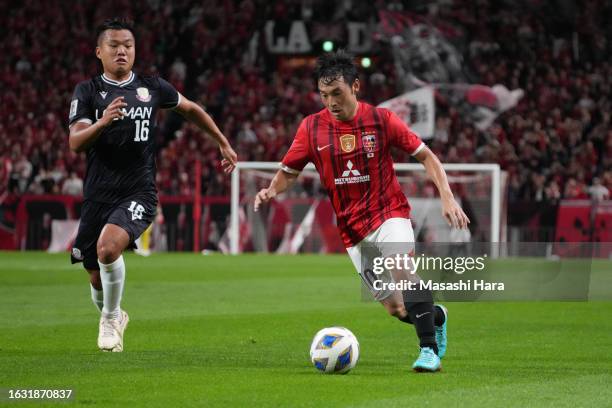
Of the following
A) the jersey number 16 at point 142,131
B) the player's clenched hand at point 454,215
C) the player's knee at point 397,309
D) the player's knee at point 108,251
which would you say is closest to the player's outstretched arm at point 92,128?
the jersey number 16 at point 142,131

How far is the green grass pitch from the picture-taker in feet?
21.7

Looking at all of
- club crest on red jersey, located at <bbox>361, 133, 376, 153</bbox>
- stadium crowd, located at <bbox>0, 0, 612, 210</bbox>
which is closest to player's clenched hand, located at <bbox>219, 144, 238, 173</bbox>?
club crest on red jersey, located at <bbox>361, 133, 376, 153</bbox>

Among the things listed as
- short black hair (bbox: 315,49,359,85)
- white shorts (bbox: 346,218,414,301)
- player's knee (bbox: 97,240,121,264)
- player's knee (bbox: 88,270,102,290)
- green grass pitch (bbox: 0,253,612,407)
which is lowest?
green grass pitch (bbox: 0,253,612,407)

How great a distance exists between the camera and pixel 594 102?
30.6 metres

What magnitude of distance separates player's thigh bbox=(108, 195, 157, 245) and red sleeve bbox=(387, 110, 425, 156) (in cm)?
208

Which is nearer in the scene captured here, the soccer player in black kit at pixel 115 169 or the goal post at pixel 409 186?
the soccer player in black kit at pixel 115 169

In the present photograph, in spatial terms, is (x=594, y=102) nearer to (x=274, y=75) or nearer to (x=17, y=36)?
(x=274, y=75)

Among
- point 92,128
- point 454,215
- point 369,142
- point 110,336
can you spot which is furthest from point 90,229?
point 454,215

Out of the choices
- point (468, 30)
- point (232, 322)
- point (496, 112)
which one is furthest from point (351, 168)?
point (468, 30)

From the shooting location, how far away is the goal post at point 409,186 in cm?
2438

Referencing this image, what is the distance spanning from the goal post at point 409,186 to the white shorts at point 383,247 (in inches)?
611

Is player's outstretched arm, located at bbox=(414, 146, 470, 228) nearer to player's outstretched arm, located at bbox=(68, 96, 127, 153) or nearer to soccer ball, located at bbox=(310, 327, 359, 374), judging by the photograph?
soccer ball, located at bbox=(310, 327, 359, 374)

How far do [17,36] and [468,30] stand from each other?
43.2 ft

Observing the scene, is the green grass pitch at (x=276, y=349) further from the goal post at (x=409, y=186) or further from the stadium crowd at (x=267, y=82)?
the stadium crowd at (x=267, y=82)
